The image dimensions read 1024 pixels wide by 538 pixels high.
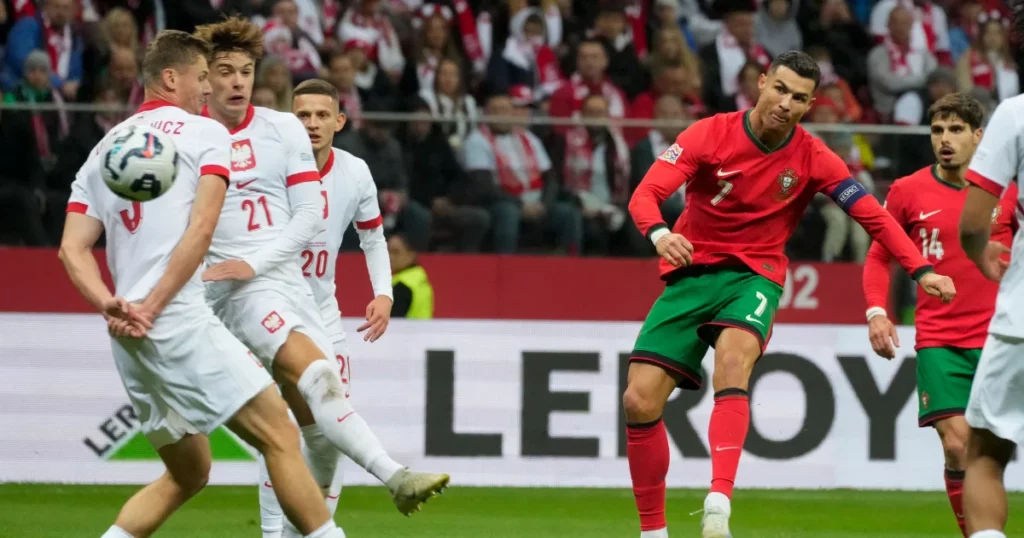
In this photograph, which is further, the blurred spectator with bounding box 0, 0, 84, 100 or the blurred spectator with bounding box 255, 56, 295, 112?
the blurred spectator with bounding box 0, 0, 84, 100

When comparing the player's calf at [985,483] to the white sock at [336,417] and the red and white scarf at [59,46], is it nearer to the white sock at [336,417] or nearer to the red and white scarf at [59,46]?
the white sock at [336,417]

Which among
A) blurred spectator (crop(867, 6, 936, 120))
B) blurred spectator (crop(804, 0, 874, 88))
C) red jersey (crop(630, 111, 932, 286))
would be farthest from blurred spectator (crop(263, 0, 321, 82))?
red jersey (crop(630, 111, 932, 286))

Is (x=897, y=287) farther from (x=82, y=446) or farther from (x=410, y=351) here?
(x=82, y=446)

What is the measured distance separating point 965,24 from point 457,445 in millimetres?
9033

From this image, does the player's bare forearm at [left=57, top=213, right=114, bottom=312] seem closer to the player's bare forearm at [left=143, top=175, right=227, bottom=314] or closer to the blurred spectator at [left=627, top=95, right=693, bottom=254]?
the player's bare forearm at [left=143, top=175, right=227, bottom=314]

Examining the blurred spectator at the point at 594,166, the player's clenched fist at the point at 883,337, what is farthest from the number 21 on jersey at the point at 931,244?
the blurred spectator at the point at 594,166

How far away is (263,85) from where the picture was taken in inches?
520

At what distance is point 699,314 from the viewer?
24.2 feet

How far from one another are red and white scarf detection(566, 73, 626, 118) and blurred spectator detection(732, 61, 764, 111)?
1.19 metres

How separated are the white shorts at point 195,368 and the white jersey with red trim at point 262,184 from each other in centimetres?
108

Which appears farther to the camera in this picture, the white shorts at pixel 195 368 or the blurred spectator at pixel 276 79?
the blurred spectator at pixel 276 79

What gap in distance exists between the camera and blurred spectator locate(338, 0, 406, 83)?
603 inches

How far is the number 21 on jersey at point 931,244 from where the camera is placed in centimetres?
830

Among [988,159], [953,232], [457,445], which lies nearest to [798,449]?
[457,445]
